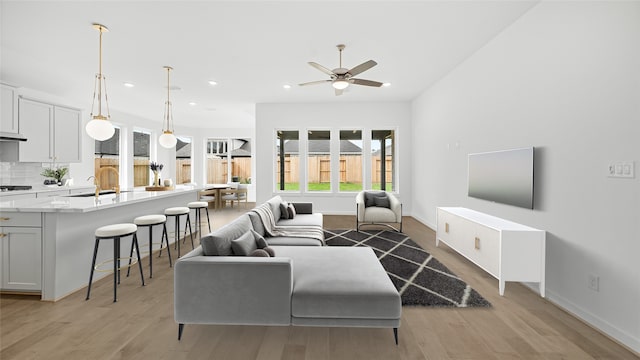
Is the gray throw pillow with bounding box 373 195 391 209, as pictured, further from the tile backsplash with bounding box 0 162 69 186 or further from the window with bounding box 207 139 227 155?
the tile backsplash with bounding box 0 162 69 186

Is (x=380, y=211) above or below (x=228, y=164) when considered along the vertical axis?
below

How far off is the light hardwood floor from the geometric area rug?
0.52ft

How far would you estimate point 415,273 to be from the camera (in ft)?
10.7

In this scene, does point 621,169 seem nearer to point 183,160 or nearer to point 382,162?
point 382,162

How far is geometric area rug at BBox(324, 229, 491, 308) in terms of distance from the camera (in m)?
→ 2.63

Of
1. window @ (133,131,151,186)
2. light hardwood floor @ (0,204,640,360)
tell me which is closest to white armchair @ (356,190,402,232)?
light hardwood floor @ (0,204,640,360)

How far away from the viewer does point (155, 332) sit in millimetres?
2133

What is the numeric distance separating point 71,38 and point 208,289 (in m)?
3.96

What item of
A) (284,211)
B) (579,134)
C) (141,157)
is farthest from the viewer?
(141,157)

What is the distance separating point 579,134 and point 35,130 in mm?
8240

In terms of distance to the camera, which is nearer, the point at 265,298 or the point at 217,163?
the point at 265,298

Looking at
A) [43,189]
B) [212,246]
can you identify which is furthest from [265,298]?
[43,189]

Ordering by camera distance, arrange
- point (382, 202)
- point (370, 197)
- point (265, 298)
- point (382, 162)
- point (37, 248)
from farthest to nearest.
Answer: point (382, 162) → point (370, 197) → point (382, 202) → point (37, 248) → point (265, 298)

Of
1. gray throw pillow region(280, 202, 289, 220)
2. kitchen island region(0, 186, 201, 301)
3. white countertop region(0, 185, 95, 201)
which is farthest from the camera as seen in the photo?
white countertop region(0, 185, 95, 201)
